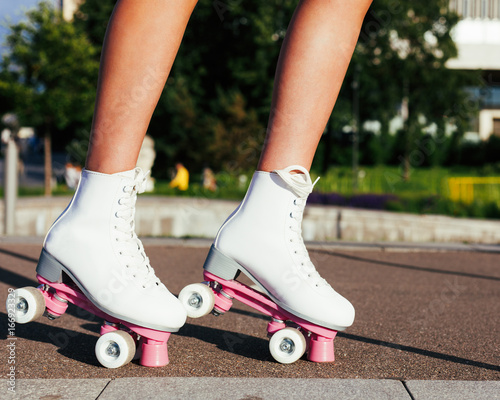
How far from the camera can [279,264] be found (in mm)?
1698

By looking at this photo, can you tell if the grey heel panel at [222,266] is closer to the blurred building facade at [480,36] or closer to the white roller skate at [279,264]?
the white roller skate at [279,264]

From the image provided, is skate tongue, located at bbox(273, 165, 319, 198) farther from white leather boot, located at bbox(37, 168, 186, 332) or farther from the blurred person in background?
white leather boot, located at bbox(37, 168, 186, 332)

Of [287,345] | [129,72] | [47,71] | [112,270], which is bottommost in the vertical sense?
[287,345]

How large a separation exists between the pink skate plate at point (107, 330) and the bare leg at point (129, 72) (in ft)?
1.25

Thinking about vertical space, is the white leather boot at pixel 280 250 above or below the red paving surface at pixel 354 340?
above

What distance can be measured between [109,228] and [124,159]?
0.19m

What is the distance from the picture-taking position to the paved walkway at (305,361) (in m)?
1.45

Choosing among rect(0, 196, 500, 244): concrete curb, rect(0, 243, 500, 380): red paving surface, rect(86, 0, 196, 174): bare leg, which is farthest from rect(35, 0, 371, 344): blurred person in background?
rect(0, 196, 500, 244): concrete curb

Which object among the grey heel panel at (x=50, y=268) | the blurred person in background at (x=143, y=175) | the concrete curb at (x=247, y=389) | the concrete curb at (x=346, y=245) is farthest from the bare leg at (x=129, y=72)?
the concrete curb at (x=346, y=245)

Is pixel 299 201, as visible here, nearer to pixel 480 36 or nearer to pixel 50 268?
pixel 50 268

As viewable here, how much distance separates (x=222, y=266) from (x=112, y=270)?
30 centimetres

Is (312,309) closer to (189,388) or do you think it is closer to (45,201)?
(189,388)

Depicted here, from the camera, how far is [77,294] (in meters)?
1.73

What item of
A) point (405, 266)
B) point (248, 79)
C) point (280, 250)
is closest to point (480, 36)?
point (248, 79)
